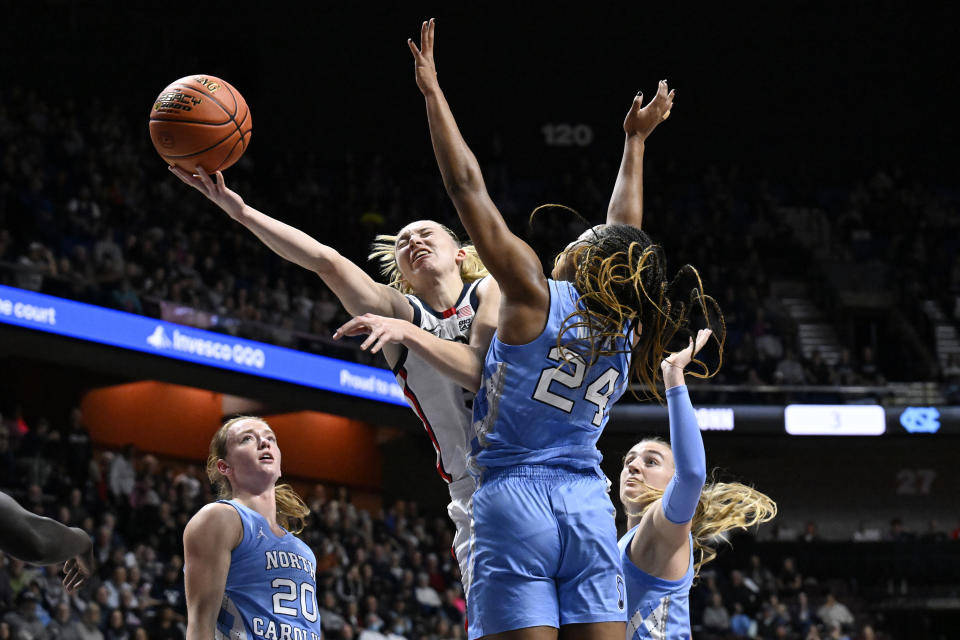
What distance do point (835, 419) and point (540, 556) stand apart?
15.9 metres

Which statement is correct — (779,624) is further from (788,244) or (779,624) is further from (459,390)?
(459,390)

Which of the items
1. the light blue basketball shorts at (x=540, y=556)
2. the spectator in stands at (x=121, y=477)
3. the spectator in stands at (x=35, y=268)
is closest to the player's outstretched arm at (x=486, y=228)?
the light blue basketball shorts at (x=540, y=556)

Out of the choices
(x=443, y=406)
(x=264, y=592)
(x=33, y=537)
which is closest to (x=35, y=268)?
(x=264, y=592)

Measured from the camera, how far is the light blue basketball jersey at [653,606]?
3885mm

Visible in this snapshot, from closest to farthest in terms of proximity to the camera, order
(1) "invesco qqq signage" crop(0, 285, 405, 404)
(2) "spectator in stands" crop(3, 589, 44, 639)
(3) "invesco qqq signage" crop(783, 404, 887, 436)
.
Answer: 1. (2) "spectator in stands" crop(3, 589, 44, 639)
2. (1) "invesco qqq signage" crop(0, 285, 405, 404)
3. (3) "invesco qqq signage" crop(783, 404, 887, 436)

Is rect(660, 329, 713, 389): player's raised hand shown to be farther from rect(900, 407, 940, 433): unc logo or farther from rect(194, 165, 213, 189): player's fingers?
rect(900, 407, 940, 433): unc logo

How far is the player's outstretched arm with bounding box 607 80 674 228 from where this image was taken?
13.1 feet

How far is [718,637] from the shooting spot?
1466cm

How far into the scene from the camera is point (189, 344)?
14.2 metres

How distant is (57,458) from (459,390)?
9.50 meters

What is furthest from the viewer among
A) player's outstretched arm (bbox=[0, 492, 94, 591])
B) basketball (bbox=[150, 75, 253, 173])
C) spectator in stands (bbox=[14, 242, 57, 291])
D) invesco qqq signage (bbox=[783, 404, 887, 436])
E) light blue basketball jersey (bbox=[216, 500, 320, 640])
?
invesco qqq signage (bbox=[783, 404, 887, 436])

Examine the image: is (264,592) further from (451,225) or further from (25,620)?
(451,225)

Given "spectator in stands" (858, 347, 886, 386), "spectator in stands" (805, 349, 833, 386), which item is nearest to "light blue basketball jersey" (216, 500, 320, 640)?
"spectator in stands" (805, 349, 833, 386)

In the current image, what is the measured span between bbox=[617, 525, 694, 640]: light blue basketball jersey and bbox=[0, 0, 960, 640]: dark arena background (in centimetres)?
706
